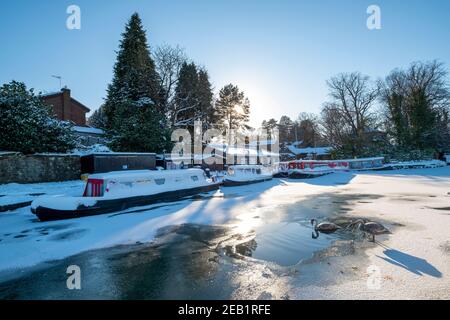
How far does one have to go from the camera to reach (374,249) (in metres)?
6.84

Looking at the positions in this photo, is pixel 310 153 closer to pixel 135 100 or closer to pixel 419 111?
pixel 419 111

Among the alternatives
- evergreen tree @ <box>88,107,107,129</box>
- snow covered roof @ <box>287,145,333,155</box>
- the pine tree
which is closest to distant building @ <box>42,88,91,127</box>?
evergreen tree @ <box>88,107,107,129</box>

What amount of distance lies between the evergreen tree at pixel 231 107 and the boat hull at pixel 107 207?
132ft

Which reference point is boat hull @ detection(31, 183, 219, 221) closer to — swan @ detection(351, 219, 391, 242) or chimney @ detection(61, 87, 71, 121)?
swan @ detection(351, 219, 391, 242)

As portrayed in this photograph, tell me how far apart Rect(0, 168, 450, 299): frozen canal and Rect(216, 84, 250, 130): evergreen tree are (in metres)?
45.4

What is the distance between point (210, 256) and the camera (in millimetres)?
6730

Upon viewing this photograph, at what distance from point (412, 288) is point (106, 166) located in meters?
20.8

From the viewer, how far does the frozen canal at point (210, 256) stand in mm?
4969

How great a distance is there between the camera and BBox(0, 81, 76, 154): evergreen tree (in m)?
19.4

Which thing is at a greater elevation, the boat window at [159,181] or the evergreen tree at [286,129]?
the evergreen tree at [286,129]

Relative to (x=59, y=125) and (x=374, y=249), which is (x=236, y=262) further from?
(x=59, y=125)

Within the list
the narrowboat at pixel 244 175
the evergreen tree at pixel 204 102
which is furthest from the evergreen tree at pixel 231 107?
the narrowboat at pixel 244 175

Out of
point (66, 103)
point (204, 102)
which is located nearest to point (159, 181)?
point (204, 102)

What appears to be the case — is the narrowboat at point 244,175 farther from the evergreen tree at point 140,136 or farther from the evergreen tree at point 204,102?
the evergreen tree at point 204,102
